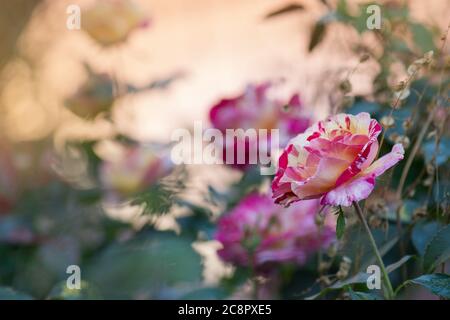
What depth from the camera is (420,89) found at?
742 millimetres

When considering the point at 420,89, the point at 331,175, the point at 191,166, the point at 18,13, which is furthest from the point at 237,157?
the point at 18,13

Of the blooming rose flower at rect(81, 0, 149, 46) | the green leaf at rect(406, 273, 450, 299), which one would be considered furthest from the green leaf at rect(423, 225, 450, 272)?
the blooming rose flower at rect(81, 0, 149, 46)

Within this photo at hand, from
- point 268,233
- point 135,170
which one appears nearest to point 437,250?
point 268,233

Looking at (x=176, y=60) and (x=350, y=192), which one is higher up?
(x=176, y=60)

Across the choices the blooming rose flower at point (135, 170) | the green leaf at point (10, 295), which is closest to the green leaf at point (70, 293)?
the green leaf at point (10, 295)

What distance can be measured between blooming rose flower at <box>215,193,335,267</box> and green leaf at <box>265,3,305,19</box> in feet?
0.58

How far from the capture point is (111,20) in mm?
886

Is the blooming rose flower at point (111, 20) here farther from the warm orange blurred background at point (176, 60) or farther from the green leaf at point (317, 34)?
the green leaf at point (317, 34)

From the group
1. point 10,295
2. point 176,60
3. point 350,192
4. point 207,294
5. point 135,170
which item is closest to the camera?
point 350,192

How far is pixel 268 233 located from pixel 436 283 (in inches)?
8.2

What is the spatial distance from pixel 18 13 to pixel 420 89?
1091mm

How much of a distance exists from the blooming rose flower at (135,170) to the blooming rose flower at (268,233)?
0.15 m

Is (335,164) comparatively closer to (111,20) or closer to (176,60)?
(111,20)

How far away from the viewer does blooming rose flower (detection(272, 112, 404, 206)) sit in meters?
0.44
